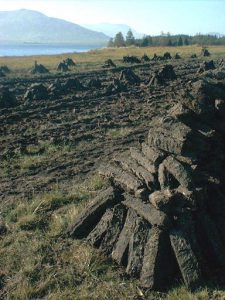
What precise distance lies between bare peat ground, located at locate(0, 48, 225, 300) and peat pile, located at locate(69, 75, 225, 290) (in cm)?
32

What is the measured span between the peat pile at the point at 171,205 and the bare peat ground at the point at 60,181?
0.32 metres

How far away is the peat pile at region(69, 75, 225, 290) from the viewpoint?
687 cm

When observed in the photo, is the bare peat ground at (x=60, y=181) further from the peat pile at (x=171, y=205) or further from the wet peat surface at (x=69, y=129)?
the peat pile at (x=171, y=205)

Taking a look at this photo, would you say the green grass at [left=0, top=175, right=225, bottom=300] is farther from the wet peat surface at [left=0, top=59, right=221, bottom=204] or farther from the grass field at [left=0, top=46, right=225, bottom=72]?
the grass field at [left=0, top=46, right=225, bottom=72]

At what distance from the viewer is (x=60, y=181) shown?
11.5 m

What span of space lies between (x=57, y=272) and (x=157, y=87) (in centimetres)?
2019

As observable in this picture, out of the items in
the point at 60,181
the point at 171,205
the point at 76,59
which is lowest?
the point at 76,59

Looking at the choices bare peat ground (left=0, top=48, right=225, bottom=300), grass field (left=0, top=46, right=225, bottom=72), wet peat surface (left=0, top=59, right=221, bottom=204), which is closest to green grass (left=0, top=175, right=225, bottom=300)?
bare peat ground (left=0, top=48, right=225, bottom=300)

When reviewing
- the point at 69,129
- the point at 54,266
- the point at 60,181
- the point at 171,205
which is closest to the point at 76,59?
the point at 69,129

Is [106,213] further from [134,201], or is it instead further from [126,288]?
[126,288]

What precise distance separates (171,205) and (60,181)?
15.8 feet

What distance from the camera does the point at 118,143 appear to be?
14.8 m

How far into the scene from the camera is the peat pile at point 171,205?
22.5 feet

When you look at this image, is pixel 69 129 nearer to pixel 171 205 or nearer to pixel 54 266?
pixel 54 266
